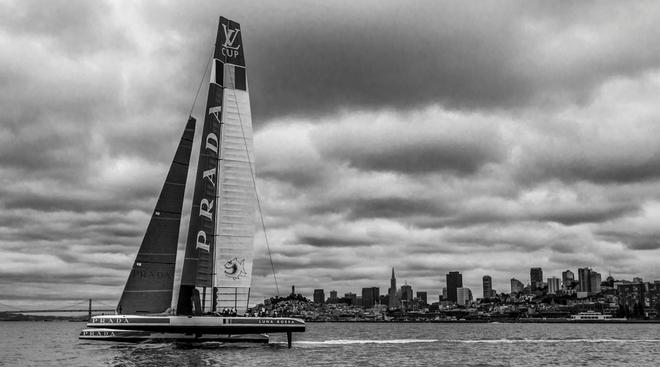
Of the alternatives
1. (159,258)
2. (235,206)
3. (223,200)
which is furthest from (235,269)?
(159,258)

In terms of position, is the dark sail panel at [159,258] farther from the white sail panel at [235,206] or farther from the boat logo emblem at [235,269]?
the boat logo emblem at [235,269]

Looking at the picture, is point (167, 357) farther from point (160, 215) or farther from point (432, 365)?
point (432, 365)

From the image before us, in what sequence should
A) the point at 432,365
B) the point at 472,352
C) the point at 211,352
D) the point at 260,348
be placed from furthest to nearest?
the point at 472,352
the point at 260,348
the point at 211,352
the point at 432,365

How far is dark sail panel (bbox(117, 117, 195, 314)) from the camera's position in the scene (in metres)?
41.7

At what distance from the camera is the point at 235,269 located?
144ft

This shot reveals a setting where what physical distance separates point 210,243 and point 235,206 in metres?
2.88

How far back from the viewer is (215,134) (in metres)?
44.6

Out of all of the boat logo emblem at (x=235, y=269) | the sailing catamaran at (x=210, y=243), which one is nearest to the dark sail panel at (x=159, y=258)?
the sailing catamaran at (x=210, y=243)

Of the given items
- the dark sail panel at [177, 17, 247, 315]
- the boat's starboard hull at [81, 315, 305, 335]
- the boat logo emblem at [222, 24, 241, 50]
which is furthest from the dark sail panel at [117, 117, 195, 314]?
the boat logo emblem at [222, 24, 241, 50]

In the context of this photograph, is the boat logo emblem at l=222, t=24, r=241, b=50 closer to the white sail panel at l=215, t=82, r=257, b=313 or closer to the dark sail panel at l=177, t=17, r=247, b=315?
the dark sail panel at l=177, t=17, r=247, b=315

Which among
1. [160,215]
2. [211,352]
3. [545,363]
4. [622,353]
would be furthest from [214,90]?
[622,353]

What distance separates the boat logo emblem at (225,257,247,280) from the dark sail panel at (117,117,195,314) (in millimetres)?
3307

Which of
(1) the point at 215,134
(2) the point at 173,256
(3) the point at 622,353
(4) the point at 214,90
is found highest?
(4) the point at 214,90

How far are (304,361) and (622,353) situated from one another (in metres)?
29.5
